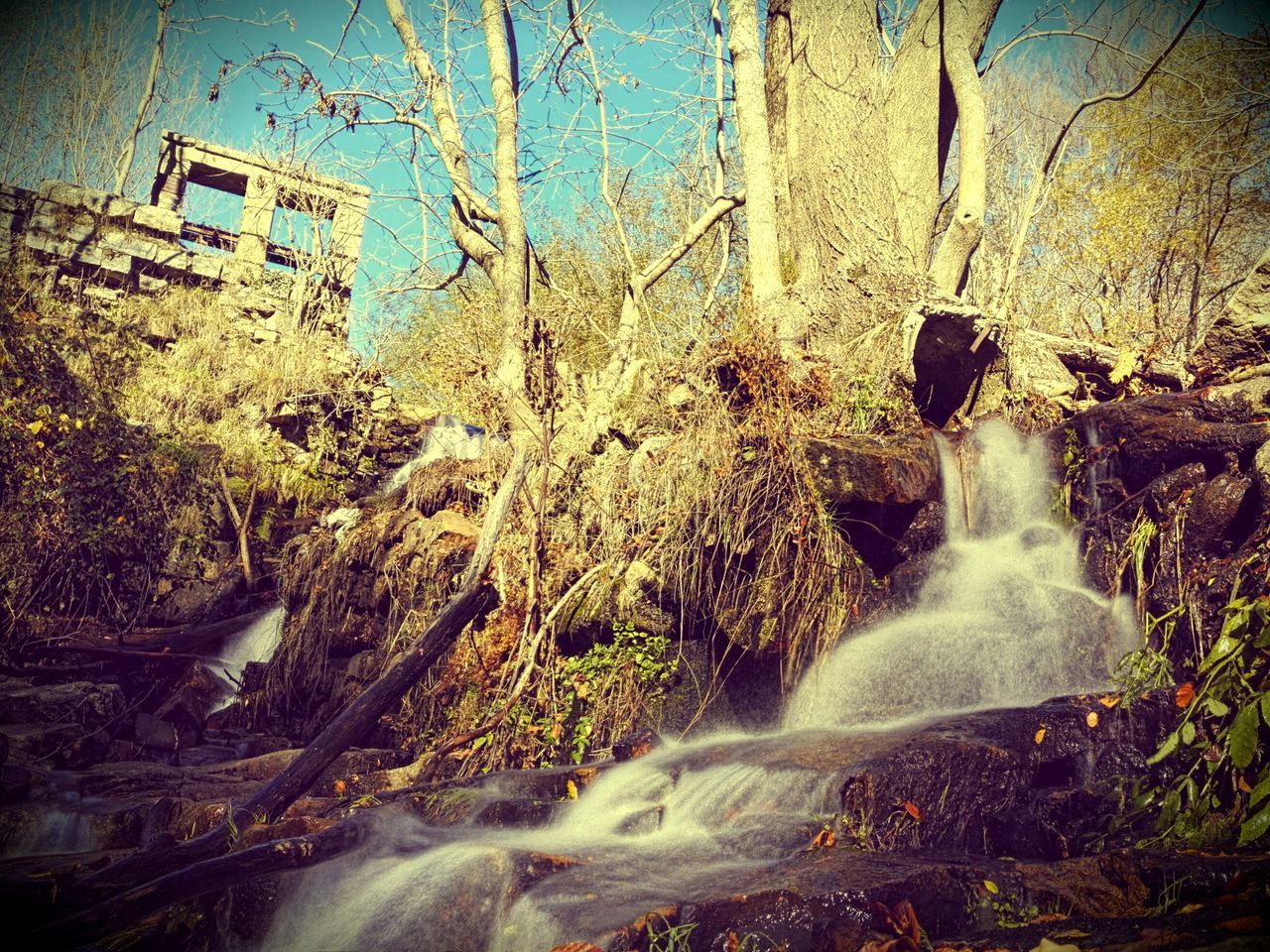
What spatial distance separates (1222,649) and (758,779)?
7.48ft

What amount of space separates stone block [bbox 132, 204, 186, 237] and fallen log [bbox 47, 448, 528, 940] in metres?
14.4

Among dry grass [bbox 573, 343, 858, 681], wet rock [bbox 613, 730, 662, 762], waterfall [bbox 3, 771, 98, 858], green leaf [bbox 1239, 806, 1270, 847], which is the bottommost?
waterfall [bbox 3, 771, 98, 858]

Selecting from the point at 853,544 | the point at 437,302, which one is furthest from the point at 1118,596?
the point at 437,302

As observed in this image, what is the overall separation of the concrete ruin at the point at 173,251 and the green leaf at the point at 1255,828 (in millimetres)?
13473

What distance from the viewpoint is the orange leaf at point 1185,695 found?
152 inches

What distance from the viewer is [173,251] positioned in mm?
16062

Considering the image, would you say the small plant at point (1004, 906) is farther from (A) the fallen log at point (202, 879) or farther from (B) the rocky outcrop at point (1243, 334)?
(B) the rocky outcrop at point (1243, 334)

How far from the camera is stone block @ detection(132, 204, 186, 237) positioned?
53.5ft

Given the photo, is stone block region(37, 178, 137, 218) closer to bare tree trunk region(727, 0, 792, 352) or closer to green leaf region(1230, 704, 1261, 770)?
bare tree trunk region(727, 0, 792, 352)

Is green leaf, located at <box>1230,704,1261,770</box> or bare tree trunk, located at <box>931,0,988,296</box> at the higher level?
bare tree trunk, located at <box>931,0,988,296</box>

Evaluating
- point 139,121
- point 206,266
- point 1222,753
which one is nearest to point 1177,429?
point 1222,753

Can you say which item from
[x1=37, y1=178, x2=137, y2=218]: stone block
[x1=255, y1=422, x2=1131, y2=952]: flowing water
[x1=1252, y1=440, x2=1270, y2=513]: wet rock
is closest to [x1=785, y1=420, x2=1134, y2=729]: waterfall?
[x1=255, y1=422, x2=1131, y2=952]: flowing water

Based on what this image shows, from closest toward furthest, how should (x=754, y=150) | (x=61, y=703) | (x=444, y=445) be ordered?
1. (x=61, y=703)
2. (x=754, y=150)
3. (x=444, y=445)

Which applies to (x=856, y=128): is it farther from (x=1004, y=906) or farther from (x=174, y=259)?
(x=174, y=259)
